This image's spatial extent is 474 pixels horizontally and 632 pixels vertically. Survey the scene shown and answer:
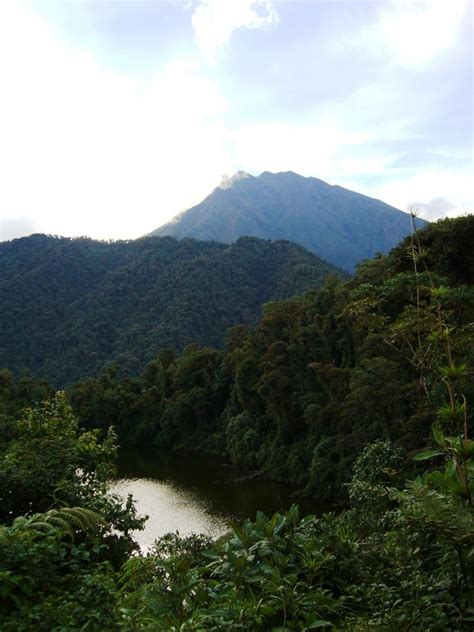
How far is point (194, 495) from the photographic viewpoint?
2453cm

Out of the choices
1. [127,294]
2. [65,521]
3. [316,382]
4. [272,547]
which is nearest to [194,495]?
[316,382]

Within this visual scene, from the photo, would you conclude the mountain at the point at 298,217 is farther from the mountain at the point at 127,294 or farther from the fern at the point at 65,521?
the fern at the point at 65,521

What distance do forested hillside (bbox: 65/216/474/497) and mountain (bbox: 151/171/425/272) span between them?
10609 centimetres

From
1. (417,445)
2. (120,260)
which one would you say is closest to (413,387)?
(417,445)

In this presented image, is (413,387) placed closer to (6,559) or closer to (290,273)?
(6,559)

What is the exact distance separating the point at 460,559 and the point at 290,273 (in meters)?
69.4

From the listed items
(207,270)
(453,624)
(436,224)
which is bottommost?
(453,624)

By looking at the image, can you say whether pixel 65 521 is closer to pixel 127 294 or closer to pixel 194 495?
pixel 194 495

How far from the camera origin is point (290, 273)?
7106cm

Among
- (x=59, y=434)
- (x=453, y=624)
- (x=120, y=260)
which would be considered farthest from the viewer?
(x=120, y=260)

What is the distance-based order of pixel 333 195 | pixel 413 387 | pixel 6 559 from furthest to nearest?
pixel 333 195
pixel 413 387
pixel 6 559

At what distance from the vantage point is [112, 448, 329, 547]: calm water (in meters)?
20.4

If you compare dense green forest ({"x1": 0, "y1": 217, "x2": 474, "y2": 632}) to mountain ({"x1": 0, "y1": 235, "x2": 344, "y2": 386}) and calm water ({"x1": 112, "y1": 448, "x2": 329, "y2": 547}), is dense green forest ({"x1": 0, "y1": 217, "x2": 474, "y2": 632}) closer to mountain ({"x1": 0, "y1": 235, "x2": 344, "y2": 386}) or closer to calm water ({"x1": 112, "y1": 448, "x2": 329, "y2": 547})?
calm water ({"x1": 112, "y1": 448, "x2": 329, "y2": 547})

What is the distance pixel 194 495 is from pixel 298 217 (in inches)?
5619
